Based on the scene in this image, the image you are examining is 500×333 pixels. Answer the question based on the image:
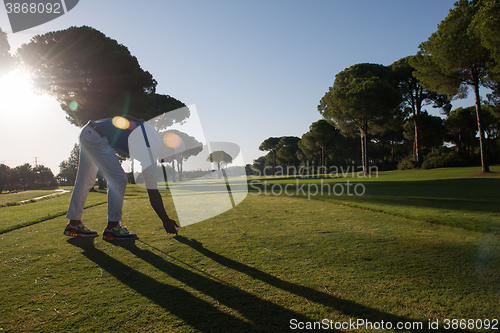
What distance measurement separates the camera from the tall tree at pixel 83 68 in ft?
68.8

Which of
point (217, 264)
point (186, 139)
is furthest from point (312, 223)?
point (186, 139)

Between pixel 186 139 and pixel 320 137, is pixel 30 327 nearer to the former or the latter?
pixel 186 139

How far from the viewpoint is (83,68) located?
2116 centimetres

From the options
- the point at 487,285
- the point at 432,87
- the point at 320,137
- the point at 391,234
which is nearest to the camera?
the point at 487,285

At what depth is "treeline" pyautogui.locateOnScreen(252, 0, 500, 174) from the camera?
16.7 metres

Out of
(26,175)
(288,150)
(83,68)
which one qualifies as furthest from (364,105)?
(26,175)

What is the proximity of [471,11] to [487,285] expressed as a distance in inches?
886

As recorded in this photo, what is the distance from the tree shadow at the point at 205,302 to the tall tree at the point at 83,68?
76.3ft

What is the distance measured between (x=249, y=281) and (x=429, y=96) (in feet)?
146

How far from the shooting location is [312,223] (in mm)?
4434

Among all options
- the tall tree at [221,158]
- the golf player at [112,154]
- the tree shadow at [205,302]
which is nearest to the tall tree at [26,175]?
the tall tree at [221,158]

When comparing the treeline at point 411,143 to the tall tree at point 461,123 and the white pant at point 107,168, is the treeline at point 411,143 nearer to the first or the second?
the tall tree at point 461,123

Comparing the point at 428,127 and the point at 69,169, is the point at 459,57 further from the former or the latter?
the point at 69,169

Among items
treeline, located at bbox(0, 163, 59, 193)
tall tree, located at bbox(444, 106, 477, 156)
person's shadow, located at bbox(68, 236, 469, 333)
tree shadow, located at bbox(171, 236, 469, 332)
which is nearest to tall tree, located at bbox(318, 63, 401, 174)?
tall tree, located at bbox(444, 106, 477, 156)
